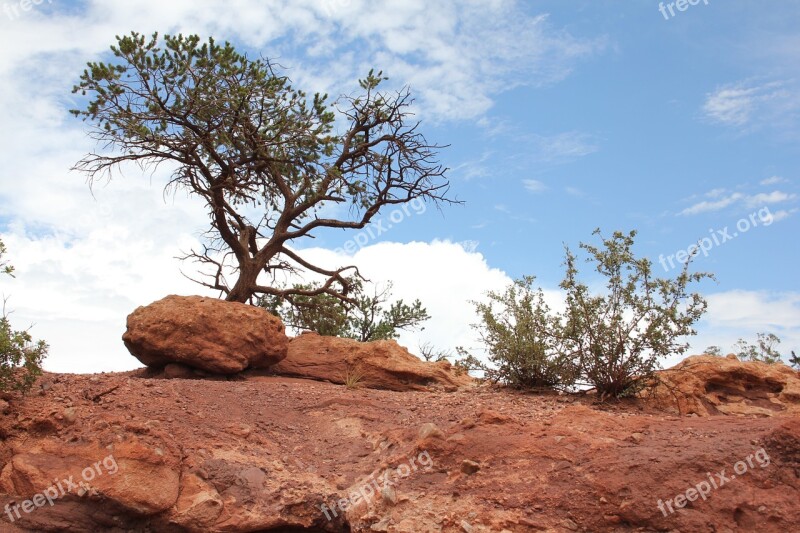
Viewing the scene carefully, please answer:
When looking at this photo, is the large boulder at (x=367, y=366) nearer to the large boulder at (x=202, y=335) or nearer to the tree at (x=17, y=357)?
the large boulder at (x=202, y=335)

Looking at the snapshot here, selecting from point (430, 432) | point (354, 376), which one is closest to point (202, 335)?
point (354, 376)

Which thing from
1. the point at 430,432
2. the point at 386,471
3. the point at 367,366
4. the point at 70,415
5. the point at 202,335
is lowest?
the point at 386,471

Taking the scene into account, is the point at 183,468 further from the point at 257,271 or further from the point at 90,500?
the point at 257,271

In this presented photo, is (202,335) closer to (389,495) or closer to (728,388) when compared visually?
(389,495)

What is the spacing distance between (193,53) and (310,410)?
7744mm

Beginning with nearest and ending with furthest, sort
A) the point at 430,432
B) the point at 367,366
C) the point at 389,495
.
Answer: the point at 389,495
the point at 430,432
the point at 367,366

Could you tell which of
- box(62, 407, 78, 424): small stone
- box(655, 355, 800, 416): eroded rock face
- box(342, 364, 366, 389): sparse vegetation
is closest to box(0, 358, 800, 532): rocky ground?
box(62, 407, 78, 424): small stone

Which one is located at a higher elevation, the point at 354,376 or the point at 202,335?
the point at 202,335

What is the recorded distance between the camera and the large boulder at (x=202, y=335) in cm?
1111

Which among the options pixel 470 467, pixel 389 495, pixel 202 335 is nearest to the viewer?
pixel 389 495

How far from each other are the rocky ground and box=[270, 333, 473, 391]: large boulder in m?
→ 3.13

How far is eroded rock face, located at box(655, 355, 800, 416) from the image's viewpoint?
9727 mm

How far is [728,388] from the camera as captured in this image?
408 inches

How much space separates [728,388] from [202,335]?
315 inches
